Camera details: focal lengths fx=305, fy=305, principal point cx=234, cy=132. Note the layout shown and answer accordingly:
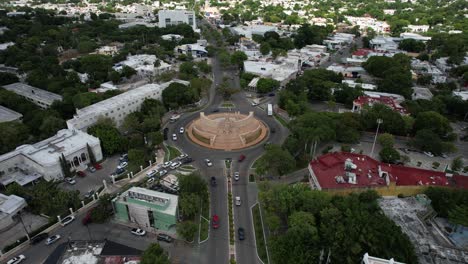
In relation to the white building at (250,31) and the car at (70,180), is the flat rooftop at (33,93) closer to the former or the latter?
the car at (70,180)

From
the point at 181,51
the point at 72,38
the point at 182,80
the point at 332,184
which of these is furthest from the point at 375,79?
the point at 72,38

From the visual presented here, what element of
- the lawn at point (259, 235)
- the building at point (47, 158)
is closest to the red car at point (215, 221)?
the lawn at point (259, 235)

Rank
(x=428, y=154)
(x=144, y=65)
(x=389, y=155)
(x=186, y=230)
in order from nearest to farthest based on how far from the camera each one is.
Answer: (x=186, y=230) → (x=389, y=155) → (x=428, y=154) → (x=144, y=65)

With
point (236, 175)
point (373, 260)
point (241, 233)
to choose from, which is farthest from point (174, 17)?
point (373, 260)

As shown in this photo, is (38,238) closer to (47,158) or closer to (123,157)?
(47,158)

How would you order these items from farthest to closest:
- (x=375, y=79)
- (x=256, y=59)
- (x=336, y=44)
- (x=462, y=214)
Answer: (x=336, y=44), (x=256, y=59), (x=375, y=79), (x=462, y=214)

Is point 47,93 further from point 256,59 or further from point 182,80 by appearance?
point 256,59

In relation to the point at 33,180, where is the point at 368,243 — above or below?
above

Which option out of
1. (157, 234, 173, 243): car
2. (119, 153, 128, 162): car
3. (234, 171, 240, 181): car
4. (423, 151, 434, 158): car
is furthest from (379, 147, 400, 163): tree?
(119, 153, 128, 162): car
